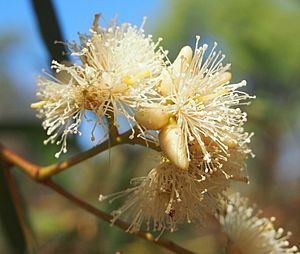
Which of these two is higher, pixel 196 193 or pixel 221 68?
pixel 221 68

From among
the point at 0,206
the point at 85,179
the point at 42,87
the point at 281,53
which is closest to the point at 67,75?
the point at 42,87

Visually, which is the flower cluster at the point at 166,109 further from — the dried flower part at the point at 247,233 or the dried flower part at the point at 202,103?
the dried flower part at the point at 247,233

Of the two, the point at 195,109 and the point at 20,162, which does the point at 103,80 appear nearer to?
the point at 195,109

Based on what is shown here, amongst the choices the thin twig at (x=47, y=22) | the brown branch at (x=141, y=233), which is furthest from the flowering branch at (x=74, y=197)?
the thin twig at (x=47, y=22)

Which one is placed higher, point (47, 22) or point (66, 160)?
point (47, 22)

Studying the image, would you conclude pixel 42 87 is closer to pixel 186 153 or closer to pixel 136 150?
pixel 186 153

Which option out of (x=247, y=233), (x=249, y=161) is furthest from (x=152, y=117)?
(x=249, y=161)
